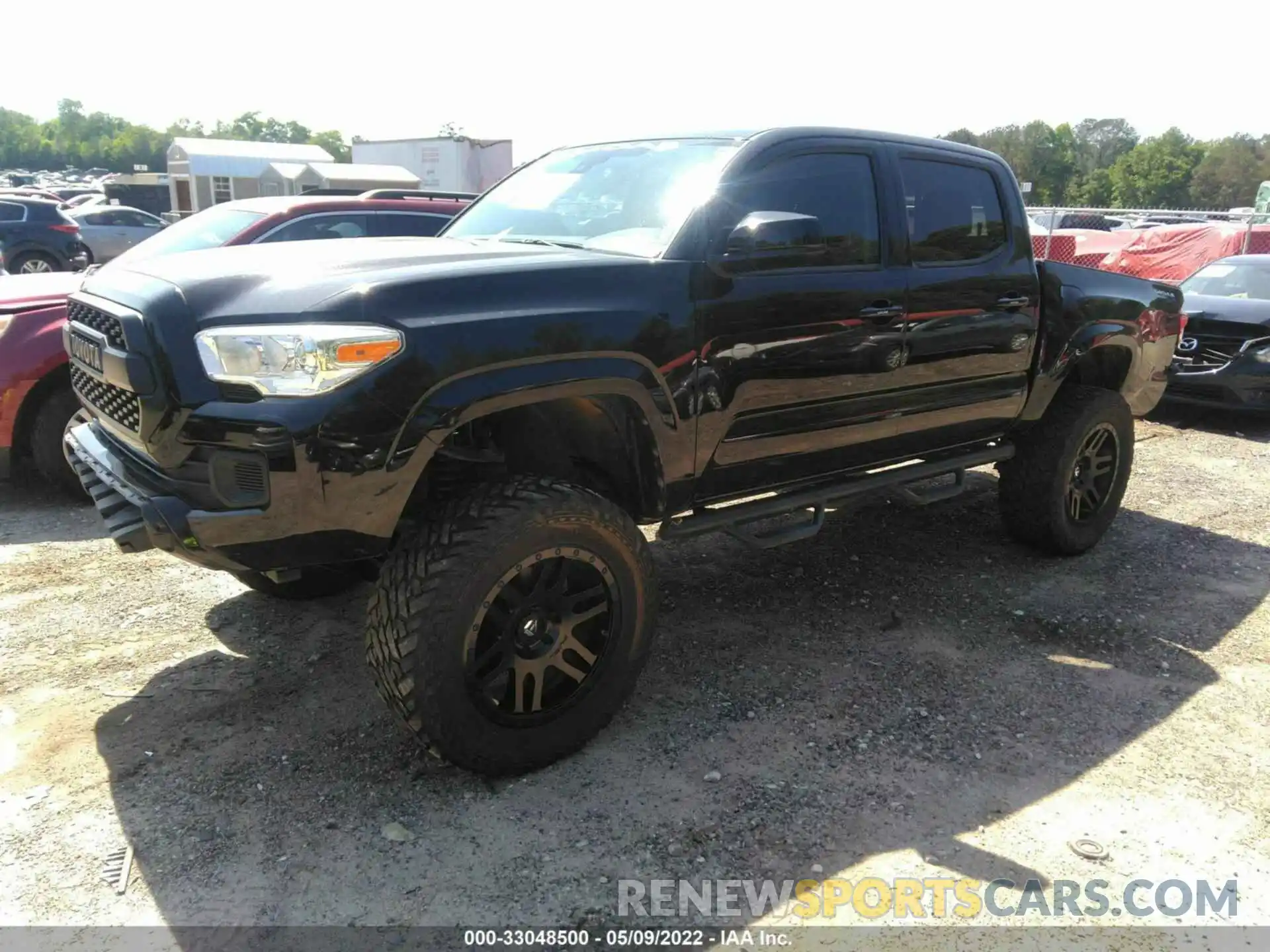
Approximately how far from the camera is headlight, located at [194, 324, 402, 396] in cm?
249

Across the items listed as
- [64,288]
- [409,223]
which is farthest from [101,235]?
[64,288]

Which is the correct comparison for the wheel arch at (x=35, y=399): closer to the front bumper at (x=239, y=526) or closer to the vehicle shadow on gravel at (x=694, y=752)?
the vehicle shadow on gravel at (x=694, y=752)

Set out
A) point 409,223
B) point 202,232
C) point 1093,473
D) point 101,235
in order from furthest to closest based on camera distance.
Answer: point 101,235 < point 409,223 < point 202,232 < point 1093,473

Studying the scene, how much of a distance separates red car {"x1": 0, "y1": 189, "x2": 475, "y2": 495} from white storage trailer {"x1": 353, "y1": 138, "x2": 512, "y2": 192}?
914 inches

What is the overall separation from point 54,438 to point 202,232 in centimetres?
182

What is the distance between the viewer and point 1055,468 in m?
4.80

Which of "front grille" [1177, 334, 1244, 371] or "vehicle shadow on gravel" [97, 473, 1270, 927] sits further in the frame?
"front grille" [1177, 334, 1244, 371]

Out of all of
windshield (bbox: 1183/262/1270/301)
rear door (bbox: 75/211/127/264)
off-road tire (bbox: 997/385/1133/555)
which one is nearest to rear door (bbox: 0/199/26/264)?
rear door (bbox: 75/211/127/264)

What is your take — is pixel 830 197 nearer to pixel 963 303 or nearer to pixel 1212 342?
pixel 963 303

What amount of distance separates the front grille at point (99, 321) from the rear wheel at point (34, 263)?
15.5m

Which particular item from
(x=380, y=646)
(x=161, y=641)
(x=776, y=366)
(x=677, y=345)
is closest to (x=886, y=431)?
(x=776, y=366)

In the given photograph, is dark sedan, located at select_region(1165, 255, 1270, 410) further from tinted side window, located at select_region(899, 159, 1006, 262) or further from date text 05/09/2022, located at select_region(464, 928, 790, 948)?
date text 05/09/2022, located at select_region(464, 928, 790, 948)

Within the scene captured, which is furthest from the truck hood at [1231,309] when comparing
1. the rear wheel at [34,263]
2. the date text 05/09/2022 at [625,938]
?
the rear wheel at [34,263]

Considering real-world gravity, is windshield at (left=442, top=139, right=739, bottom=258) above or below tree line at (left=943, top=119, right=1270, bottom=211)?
below
